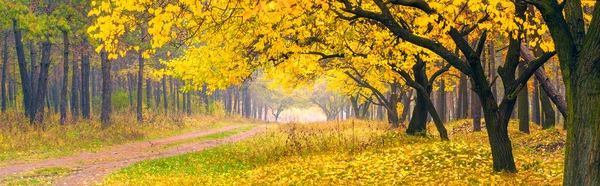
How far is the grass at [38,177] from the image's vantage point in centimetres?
1280

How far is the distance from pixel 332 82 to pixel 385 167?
71.4ft

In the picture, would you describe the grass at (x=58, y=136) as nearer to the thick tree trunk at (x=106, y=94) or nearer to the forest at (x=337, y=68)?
the forest at (x=337, y=68)

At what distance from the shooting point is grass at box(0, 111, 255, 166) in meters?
19.4

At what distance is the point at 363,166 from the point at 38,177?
9170mm

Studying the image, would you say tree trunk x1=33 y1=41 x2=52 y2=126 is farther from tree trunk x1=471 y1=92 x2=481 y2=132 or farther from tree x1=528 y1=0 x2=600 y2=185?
tree x1=528 y1=0 x2=600 y2=185

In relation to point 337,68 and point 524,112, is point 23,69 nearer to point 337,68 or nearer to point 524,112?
point 337,68

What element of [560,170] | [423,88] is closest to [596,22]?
[560,170]

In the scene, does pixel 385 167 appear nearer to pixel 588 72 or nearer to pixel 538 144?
pixel 588 72

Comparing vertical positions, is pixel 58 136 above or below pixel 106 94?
below

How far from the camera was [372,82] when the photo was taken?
29.5 m

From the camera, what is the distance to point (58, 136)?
22578 mm

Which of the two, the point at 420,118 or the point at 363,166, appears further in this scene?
the point at 420,118

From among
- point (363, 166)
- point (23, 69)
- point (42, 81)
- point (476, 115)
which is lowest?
point (363, 166)

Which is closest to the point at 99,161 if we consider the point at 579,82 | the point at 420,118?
the point at 420,118
